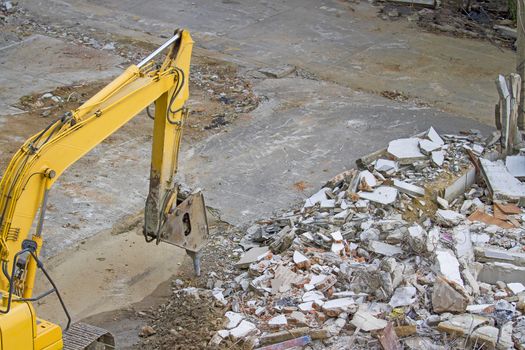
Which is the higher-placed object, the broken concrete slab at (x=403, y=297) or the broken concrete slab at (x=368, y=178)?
the broken concrete slab at (x=403, y=297)

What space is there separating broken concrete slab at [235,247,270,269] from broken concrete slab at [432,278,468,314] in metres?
2.16

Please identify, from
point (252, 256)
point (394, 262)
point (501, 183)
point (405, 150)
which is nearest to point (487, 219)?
point (501, 183)

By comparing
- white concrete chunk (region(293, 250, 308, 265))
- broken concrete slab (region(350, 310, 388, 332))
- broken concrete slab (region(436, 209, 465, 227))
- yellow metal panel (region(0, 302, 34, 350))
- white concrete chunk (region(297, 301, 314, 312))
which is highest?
yellow metal panel (region(0, 302, 34, 350))

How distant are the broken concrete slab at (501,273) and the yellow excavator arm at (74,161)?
9.86 feet

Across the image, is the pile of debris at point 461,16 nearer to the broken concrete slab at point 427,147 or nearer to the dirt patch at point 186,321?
the broken concrete slab at point 427,147

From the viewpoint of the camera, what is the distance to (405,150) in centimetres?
1215

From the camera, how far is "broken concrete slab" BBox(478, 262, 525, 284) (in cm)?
917

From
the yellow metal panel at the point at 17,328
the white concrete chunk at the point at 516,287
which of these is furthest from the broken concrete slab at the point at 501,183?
the yellow metal panel at the point at 17,328

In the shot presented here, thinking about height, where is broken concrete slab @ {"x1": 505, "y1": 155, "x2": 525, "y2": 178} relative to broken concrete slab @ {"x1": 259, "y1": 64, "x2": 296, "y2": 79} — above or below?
above

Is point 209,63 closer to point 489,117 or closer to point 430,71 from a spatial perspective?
point 430,71

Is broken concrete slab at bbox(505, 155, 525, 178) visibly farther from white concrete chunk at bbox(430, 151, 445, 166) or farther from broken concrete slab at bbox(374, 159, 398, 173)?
broken concrete slab at bbox(374, 159, 398, 173)

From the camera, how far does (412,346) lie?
818 centimetres

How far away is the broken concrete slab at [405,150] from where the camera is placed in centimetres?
1194

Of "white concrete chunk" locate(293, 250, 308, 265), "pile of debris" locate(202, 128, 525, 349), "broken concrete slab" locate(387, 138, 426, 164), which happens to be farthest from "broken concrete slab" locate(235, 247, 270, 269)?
"broken concrete slab" locate(387, 138, 426, 164)
